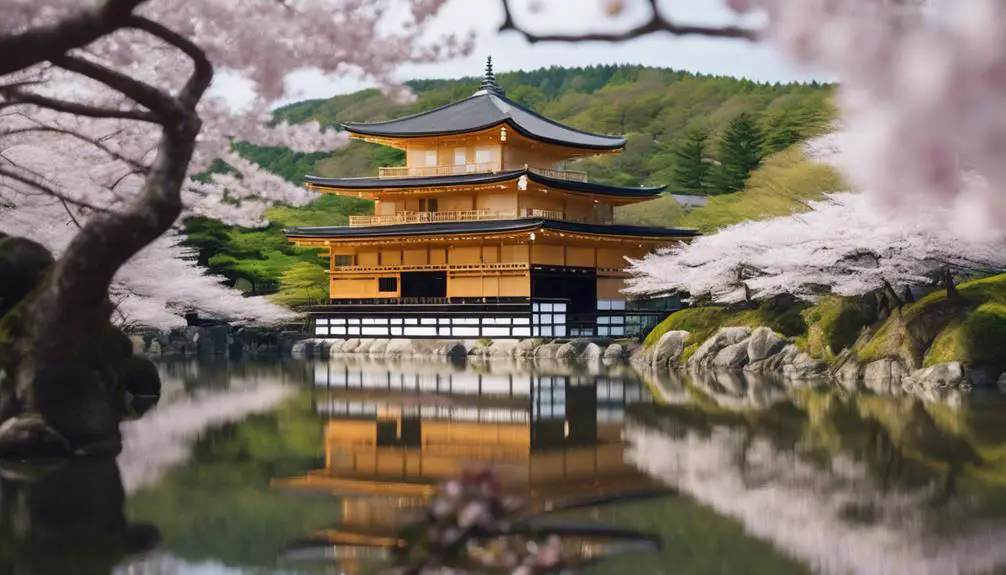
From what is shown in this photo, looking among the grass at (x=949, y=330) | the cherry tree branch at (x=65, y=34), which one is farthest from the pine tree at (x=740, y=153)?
the cherry tree branch at (x=65, y=34)

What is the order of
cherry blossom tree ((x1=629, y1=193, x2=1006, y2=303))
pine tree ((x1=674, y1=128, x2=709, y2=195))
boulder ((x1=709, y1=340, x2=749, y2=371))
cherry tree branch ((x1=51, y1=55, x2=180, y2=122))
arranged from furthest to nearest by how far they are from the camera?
pine tree ((x1=674, y1=128, x2=709, y2=195)) < boulder ((x1=709, y1=340, x2=749, y2=371)) < cherry blossom tree ((x1=629, y1=193, x2=1006, y2=303)) < cherry tree branch ((x1=51, y1=55, x2=180, y2=122))

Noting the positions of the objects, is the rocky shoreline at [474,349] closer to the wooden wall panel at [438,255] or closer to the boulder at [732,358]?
the wooden wall panel at [438,255]

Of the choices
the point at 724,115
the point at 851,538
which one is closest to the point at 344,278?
the point at 851,538

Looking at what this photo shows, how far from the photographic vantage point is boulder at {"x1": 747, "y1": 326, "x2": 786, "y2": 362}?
21797 millimetres

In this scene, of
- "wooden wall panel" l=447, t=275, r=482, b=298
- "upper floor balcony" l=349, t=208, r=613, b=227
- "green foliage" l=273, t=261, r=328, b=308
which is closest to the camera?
"wooden wall panel" l=447, t=275, r=482, b=298

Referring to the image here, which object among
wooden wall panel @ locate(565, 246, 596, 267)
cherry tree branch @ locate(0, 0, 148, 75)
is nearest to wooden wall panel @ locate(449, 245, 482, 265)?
wooden wall panel @ locate(565, 246, 596, 267)

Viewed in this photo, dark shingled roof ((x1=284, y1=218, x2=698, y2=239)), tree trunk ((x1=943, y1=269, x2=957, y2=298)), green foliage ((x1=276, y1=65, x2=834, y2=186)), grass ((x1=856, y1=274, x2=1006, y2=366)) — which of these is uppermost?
green foliage ((x1=276, y1=65, x2=834, y2=186))

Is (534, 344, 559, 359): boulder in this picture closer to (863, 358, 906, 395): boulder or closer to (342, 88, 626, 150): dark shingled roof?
(342, 88, 626, 150): dark shingled roof

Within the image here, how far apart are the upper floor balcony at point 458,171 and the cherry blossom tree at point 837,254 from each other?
8.78 meters

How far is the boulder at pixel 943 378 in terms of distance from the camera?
16.5 m

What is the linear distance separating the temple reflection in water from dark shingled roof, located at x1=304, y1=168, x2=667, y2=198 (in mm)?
15164

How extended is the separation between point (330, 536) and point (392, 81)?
16.3ft

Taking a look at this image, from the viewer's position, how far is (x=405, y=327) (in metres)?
33.2

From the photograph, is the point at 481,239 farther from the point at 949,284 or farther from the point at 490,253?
the point at 949,284
